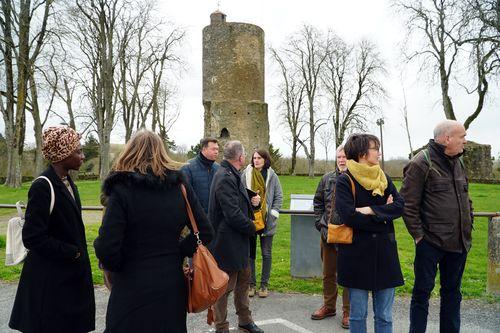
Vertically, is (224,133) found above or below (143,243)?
above

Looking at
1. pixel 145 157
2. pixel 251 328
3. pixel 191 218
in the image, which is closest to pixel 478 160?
pixel 251 328

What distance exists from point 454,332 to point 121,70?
954 inches

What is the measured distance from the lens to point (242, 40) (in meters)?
15.0

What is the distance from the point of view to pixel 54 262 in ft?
9.78

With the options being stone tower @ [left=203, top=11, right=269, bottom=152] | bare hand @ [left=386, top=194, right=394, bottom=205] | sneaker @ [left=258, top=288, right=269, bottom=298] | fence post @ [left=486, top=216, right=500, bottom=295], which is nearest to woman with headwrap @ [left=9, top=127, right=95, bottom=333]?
bare hand @ [left=386, top=194, right=394, bottom=205]

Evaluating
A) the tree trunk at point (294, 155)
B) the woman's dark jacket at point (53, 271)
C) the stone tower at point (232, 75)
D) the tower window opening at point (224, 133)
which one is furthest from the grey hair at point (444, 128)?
the tree trunk at point (294, 155)

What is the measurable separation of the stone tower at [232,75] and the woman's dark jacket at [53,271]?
12.0 meters

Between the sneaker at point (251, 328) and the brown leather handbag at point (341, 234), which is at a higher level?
the brown leather handbag at point (341, 234)

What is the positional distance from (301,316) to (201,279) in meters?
2.48

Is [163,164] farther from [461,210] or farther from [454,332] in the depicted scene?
[454,332]

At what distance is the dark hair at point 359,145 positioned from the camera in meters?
3.69

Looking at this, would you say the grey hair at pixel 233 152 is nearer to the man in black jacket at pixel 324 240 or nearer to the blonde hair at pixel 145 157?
the man in black jacket at pixel 324 240

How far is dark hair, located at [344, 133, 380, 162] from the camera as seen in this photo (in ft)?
12.1

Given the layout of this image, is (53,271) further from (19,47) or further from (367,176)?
(19,47)
